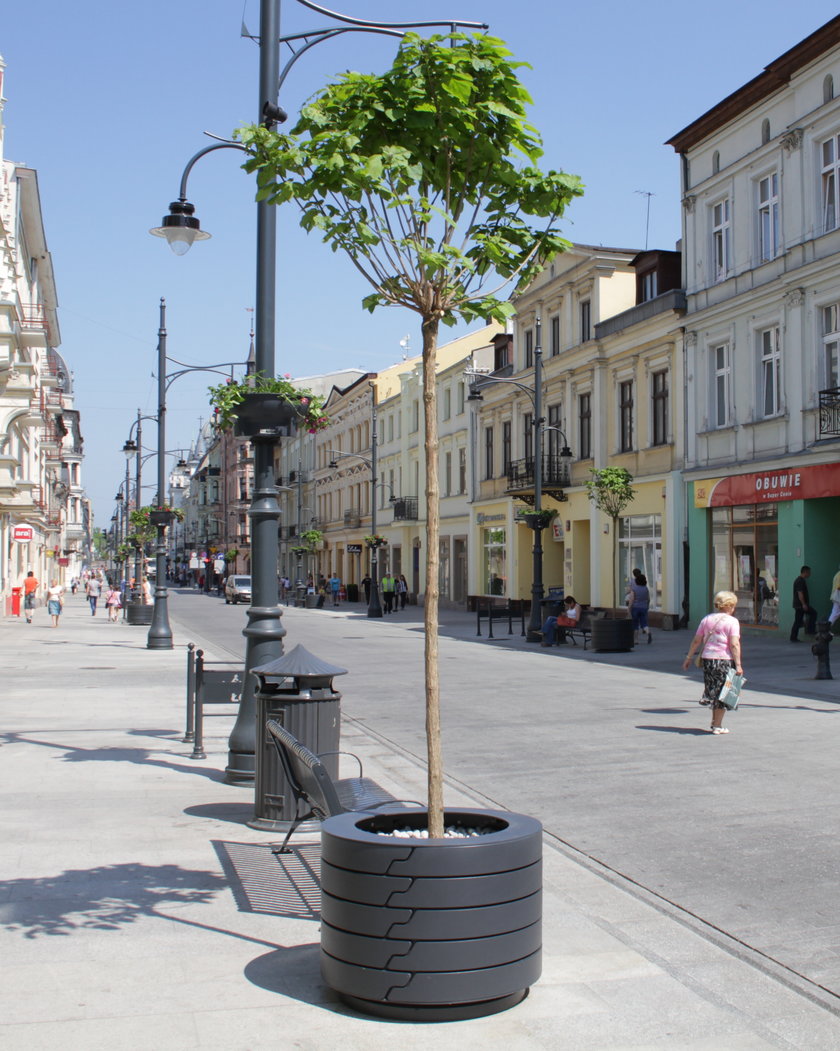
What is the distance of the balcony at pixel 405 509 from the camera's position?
55281 millimetres

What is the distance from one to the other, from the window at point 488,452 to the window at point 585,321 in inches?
363

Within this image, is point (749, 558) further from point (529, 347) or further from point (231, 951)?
point (231, 951)

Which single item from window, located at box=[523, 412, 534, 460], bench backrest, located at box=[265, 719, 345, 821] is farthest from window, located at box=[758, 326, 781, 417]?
bench backrest, located at box=[265, 719, 345, 821]

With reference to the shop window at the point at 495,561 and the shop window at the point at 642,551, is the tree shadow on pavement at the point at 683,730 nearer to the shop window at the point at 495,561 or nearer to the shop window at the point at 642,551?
the shop window at the point at 642,551

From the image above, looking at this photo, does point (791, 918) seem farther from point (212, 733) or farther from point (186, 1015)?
point (212, 733)

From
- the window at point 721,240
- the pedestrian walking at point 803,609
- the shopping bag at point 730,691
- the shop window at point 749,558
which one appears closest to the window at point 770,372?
Answer: the shop window at point 749,558

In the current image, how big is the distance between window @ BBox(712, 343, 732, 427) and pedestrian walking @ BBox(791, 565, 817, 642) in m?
5.49

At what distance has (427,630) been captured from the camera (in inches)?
185

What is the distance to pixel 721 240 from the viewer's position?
28.4 m

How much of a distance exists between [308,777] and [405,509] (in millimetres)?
50631

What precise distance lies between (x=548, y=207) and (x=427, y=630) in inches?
79.4

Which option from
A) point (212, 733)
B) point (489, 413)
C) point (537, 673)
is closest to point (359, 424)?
point (489, 413)

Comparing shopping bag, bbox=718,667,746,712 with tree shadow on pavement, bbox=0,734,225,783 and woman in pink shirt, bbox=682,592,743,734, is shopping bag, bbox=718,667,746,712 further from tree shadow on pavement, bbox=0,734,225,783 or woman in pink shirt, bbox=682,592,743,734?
tree shadow on pavement, bbox=0,734,225,783

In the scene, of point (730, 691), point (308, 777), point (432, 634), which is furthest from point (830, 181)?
point (432, 634)
